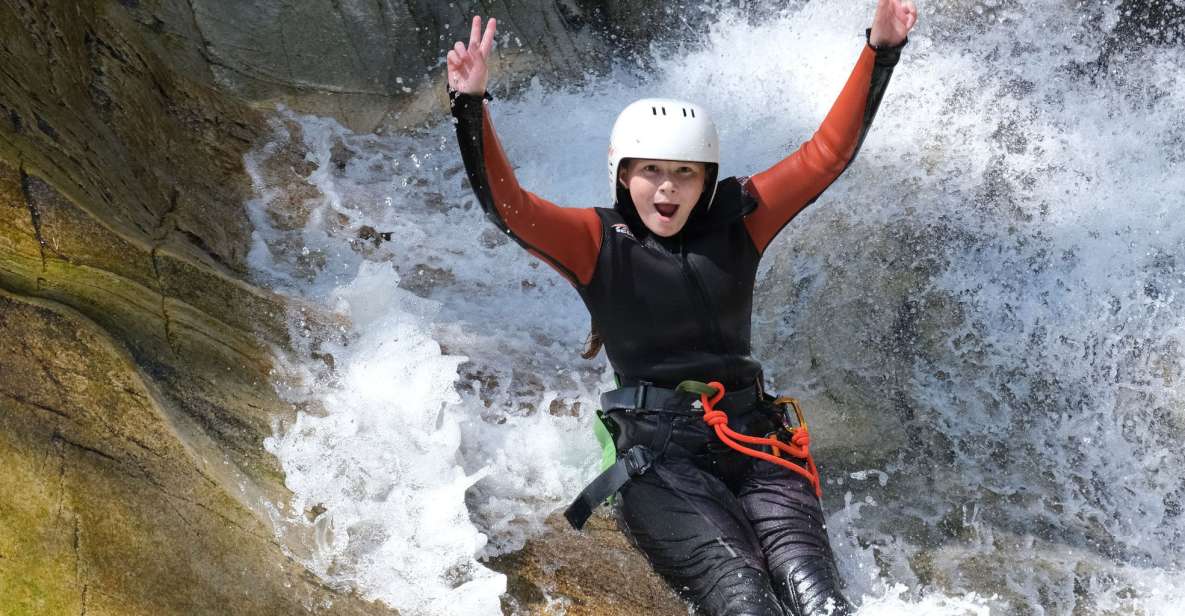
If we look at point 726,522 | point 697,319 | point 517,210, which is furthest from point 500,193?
point 726,522

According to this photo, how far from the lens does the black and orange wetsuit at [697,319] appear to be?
11.0 feet

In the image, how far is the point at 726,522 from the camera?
3373 mm

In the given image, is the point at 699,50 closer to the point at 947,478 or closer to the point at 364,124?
the point at 364,124

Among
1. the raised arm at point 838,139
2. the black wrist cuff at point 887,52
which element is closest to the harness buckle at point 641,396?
the raised arm at point 838,139

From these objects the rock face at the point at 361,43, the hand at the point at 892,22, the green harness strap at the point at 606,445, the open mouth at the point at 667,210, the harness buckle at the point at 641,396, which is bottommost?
the green harness strap at the point at 606,445

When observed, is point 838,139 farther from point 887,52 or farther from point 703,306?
point 703,306

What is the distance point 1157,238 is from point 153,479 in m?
4.52

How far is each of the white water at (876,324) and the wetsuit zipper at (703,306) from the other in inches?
31.2

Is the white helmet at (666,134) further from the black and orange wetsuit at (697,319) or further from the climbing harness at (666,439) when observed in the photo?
the climbing harness at (666,439)

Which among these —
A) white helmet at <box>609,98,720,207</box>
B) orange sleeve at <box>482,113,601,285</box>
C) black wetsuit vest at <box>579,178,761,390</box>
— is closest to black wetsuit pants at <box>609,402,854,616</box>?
black wetsuit vest at <box>579,178,761,390</box>

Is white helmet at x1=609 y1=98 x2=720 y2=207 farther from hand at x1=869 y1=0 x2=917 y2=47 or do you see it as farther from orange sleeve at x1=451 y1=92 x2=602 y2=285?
hand at x1=869 y1=0 x2=917 y2=47

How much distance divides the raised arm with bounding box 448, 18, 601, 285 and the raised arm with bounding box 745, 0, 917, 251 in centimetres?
57

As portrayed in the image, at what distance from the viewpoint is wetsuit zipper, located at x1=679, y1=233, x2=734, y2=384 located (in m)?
3.59

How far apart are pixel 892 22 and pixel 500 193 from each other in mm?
1302
